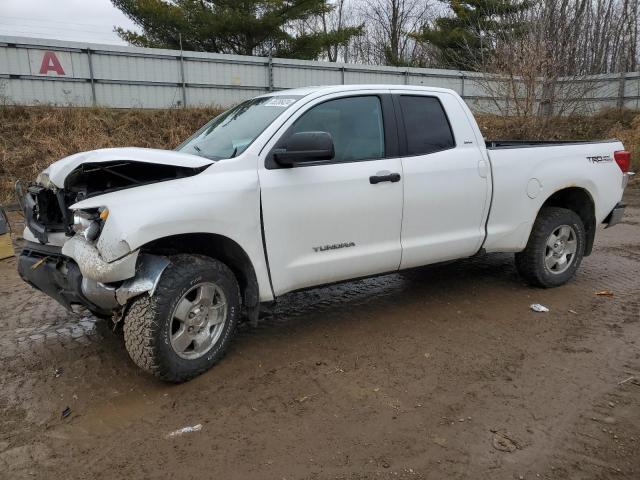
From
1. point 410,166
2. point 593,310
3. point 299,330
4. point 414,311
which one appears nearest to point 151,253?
point 299,330

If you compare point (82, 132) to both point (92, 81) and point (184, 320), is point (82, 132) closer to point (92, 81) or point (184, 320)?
point (92, 81)

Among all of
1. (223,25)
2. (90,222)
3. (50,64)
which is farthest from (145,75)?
(90,222)

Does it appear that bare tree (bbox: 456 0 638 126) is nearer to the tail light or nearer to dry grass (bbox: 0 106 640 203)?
dry grass (bbox: 0 106 640 203)

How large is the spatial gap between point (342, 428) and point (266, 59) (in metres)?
16.0

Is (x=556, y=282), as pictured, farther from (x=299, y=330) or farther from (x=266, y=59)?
(x=266, y=59)

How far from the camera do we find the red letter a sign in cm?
1423

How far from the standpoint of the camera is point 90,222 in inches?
132

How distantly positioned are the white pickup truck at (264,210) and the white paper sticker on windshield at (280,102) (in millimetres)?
17

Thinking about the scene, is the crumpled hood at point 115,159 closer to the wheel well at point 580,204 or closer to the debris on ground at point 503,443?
the debris on ground at point 503,443

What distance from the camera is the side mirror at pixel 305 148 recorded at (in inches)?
146

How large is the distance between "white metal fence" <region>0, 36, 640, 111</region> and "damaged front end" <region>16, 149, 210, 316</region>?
11.9 m

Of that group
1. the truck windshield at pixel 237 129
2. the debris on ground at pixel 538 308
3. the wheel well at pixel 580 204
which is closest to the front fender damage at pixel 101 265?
the truck windshield at pixel 237 129

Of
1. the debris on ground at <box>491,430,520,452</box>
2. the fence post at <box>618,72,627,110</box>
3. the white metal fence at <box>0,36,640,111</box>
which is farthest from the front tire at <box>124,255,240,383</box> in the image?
→ the fence post at <box>618,72,627,110</box>

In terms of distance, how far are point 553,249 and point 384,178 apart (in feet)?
7.60
